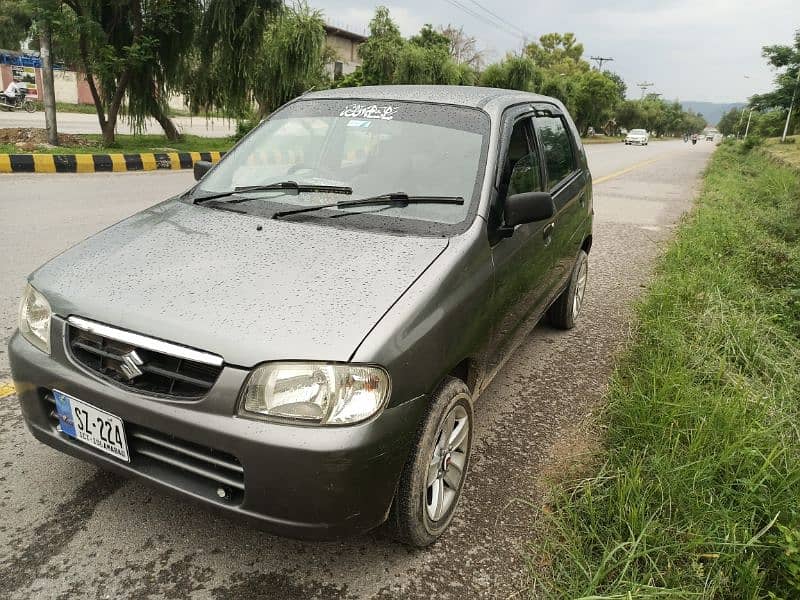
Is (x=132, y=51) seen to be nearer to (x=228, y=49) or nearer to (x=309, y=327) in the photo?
(x=228, y=49)

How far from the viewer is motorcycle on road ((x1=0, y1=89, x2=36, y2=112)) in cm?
2534

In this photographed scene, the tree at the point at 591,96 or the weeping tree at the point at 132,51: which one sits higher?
the tree at the point at 591,96

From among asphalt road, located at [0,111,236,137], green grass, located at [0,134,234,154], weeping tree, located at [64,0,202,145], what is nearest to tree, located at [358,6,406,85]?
asphalt road, located at [0,111,236,137]

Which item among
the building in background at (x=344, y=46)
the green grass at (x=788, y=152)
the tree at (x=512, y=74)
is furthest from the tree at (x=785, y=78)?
the building in background at (x=344, y=46)

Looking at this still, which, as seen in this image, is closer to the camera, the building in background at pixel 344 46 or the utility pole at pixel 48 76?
the utility pole at pixel 48 76

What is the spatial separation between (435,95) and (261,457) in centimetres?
221

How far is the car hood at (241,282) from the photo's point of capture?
5.89 feet

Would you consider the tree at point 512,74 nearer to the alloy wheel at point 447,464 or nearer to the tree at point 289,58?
the tree at point 289,58

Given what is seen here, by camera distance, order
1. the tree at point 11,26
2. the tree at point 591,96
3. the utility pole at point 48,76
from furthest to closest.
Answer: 1. the tree at point 591,96
2. the tree at point 11,26
3. the utility pole at point 48,76

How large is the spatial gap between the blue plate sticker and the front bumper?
0.04m

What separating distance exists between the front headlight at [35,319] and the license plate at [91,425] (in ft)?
0.69

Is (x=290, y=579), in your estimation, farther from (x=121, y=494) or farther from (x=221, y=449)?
(x=121, y=494)

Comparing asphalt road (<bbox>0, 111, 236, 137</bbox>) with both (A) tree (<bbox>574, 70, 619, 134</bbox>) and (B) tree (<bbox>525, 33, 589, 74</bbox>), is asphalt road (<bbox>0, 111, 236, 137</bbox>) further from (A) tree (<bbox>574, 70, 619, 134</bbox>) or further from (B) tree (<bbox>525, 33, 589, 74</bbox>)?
(B) tree (<bbox>525, 33, 589, 74</bbox>)

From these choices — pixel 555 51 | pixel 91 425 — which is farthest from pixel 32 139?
pixel 555 51
